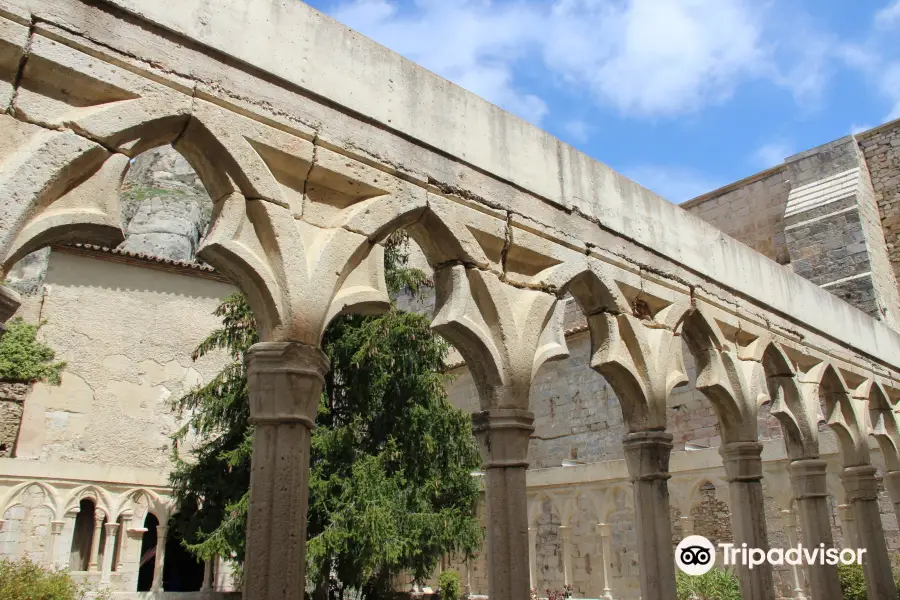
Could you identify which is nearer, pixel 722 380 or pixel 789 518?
pixel 722 380

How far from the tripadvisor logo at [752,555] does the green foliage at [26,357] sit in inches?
390

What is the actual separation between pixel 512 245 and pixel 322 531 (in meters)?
4.95

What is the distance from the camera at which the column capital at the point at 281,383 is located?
313 cm

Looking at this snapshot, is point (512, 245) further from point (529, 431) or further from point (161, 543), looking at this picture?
point (161, 543)

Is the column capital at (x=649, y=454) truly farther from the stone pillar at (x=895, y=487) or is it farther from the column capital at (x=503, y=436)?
the stone pillar at (x=895, y=487)

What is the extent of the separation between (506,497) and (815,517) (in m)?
3.83

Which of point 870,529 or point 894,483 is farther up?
point 894,483

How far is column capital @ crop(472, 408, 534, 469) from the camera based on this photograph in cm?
400

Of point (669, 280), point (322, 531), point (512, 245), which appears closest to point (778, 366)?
point (669, 280)

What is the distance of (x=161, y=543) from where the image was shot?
938 centimetres

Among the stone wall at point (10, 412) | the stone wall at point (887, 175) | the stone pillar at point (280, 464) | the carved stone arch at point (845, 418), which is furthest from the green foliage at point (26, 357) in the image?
the stone wall at point (887, 175)

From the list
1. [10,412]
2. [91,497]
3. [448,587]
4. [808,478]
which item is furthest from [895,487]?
[10,412]

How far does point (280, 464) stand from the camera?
10.1 feet

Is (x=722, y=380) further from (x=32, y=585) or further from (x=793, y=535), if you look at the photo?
(x=32, y=585)
